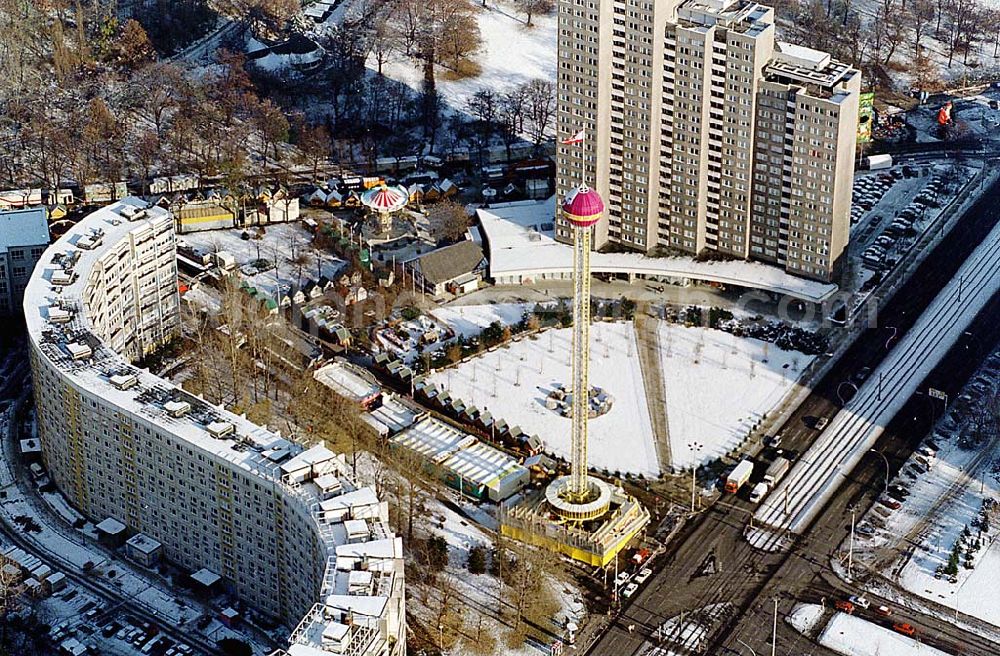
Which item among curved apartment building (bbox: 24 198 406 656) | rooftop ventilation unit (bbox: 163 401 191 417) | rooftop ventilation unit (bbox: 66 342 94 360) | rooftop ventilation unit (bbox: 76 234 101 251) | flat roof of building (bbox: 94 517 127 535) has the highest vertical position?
rooftop ventilation unit (bbox: 76 234 101 251)

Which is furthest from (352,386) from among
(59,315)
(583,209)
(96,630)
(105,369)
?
(583,209)

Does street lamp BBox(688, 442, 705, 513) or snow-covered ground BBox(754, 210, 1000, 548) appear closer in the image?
snow-covered ground BBox(754, 210, 1000, 548)

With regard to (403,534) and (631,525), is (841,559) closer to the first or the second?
(631,525)

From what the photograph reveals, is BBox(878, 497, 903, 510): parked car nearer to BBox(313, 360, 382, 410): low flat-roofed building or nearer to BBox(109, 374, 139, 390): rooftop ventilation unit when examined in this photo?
BBox(313, 360, 382, 410): low flat-roofed building

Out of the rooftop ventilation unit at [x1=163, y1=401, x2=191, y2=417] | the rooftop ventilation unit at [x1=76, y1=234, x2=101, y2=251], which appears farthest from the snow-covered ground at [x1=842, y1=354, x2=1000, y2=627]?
the rooftop ventilation unit at [x1=76, y1=234, x2=101, y2=251]

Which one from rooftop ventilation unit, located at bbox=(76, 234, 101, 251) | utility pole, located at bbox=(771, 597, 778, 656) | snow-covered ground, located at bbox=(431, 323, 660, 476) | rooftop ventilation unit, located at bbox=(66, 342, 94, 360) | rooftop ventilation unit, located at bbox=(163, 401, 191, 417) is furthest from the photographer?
rooftop ventilation unit, located at bbox=(76, 234, 101, 251)

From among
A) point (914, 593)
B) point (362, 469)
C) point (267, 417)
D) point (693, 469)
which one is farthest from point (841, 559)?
point (267, 417)

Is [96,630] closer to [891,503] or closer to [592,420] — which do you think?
[592,420]
